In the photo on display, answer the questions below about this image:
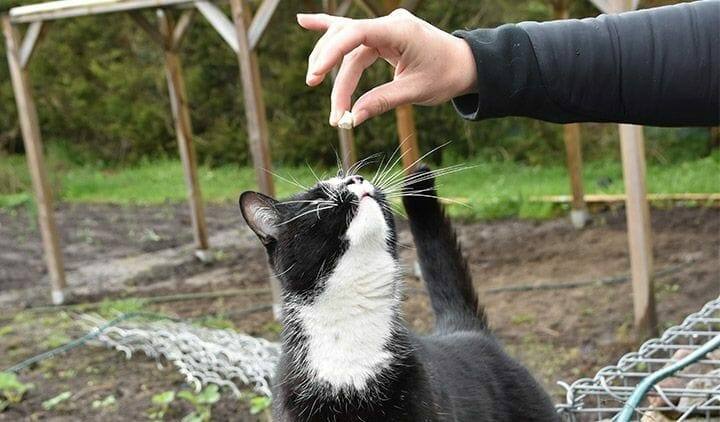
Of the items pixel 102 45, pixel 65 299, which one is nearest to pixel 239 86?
pixel 102 45

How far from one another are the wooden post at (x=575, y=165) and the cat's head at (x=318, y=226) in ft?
16.4

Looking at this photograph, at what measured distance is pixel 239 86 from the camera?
38.9 ft

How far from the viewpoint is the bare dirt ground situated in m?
3.83

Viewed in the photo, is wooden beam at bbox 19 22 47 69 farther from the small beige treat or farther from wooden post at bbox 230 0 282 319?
the small beige treat

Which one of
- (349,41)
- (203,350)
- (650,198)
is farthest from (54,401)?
(650,198)

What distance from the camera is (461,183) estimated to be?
9094mm

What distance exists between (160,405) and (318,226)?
236 cm

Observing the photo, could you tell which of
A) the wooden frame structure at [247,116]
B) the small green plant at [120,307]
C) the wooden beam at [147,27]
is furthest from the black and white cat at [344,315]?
the wooden beam at [147,27]

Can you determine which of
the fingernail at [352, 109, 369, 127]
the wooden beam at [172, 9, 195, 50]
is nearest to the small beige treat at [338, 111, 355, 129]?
the fingernail at [352, 109, 369, 127]

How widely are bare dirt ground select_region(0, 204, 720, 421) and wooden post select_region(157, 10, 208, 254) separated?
297 mm

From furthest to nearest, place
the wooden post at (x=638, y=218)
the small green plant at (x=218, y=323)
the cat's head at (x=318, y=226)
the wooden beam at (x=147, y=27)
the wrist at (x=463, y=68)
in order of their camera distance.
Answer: the wooden beam at (x=147, y=27), the small green plant at (x=218, y=323), the wooden post at (x=638, y=218), the cat's head at (x=318, y=226), the wrist at (x=463, y=68)

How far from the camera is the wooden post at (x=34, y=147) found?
572cm

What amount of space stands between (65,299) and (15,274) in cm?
130

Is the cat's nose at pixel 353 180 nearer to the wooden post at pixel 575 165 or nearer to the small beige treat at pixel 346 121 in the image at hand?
the small beige treat at pixel 346 121
